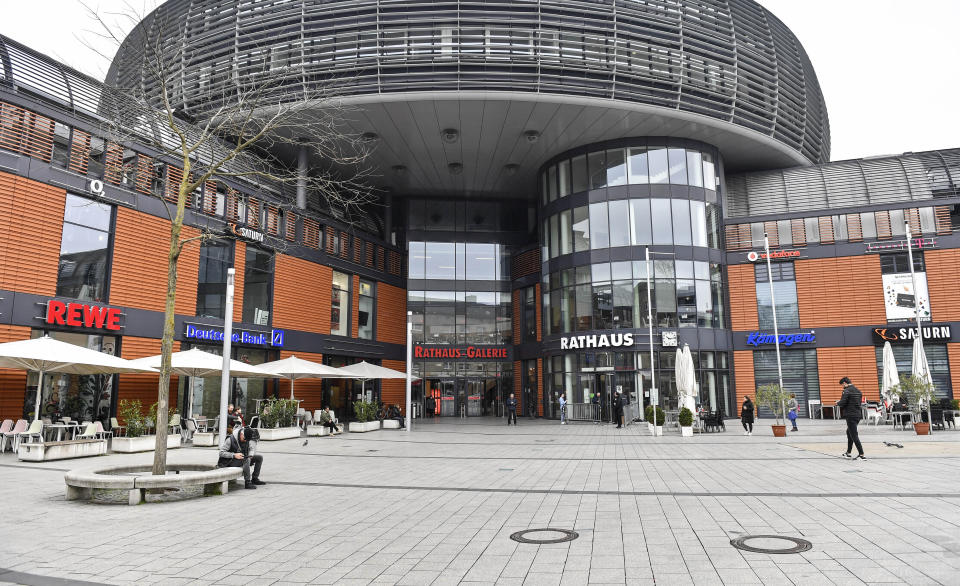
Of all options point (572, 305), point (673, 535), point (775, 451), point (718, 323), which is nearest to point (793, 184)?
point (718, 323)

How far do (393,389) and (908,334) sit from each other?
2845 cm

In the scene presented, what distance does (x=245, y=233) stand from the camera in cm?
2717

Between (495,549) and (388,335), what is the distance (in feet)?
106

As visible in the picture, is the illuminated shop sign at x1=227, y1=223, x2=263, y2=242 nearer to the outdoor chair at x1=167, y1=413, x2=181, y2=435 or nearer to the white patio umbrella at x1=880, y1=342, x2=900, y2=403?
the outdoor chair at x1=167, y1=413, x2=181, y2=435

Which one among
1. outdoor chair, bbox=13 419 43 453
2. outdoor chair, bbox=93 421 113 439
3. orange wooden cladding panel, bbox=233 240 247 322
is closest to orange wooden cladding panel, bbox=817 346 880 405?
orange wooden cladding panel, bbox=233 240 247 322

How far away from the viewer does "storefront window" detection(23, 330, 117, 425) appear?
18.7 meters

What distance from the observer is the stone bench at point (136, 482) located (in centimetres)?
895

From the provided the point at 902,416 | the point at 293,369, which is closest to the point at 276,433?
the point at 293,369

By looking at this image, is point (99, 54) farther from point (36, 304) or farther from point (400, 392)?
point (400, 392)

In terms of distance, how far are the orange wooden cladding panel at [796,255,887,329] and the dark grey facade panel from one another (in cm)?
967

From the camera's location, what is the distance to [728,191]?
1453 inches

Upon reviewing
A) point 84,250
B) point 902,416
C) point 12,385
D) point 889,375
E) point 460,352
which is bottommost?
point 902,416

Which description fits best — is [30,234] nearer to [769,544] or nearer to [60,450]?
[60,450]

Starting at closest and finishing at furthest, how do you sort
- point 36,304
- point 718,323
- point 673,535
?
point 673,535
point 36,304
point 718,323
